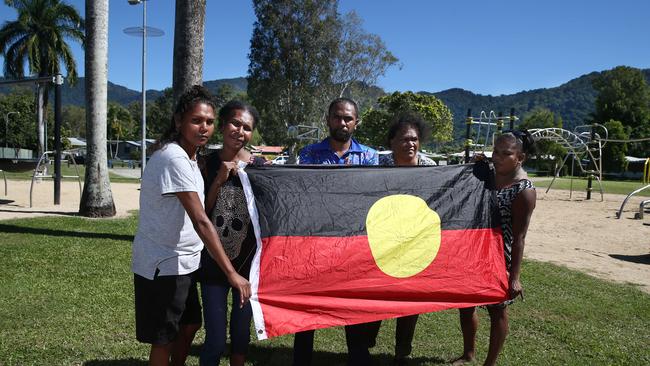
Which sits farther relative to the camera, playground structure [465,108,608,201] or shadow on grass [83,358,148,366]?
playground structure [465,108,608,201]

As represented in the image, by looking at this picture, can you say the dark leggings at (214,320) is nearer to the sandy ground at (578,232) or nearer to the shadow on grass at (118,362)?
the shadow on grass at (118,362)

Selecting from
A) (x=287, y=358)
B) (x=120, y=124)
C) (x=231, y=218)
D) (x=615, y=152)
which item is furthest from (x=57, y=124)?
(x=120, y=124)

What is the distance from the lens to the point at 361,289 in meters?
3.18

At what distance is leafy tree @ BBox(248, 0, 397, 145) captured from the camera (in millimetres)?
36688

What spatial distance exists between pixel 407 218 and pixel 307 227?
0.73 meters

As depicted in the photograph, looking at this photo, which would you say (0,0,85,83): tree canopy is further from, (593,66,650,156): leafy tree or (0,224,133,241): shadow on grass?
(593,66,650,156): leafy tree

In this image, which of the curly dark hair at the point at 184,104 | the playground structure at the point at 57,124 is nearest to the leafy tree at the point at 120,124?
the playground structure at the point at 57,124

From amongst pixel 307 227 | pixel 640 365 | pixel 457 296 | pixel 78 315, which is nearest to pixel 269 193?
pixel 307 227

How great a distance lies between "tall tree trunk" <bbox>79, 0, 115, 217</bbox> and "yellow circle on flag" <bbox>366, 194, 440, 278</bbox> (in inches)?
336

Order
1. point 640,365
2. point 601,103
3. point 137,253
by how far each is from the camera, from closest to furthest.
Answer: point 137,253
point 640,365
point 601,103

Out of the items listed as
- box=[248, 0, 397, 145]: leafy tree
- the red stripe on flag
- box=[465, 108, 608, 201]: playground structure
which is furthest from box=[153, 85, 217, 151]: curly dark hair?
box=[248, 0, 397, 145]: leafy tree

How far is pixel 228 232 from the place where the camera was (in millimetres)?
2875

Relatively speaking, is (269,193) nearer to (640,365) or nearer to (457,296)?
(457,296)

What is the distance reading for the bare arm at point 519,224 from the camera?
332 centimetres
